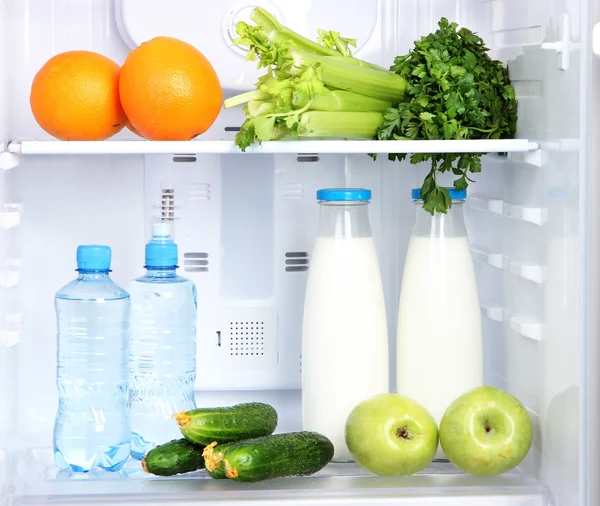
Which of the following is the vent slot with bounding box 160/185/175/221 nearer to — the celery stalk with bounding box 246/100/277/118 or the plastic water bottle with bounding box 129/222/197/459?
the plastic water bottle with bounding box 129/222/197/459

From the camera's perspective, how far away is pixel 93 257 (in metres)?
1.33

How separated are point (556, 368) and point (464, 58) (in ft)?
1.52

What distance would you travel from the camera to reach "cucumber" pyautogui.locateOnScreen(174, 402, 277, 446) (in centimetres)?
127

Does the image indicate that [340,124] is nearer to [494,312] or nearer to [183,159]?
[183,159]

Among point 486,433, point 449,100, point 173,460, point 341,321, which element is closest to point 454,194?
point 449,100

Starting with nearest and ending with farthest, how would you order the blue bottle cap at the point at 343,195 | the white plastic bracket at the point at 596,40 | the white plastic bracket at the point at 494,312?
the white plastic bracket at the point at 596,40 < the blue bottle cap at the point at 343,195 < the white plastic bracket at the point at 494,312

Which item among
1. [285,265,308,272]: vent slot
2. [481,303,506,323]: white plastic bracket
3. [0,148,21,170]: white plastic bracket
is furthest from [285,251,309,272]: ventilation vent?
[0,148,21,170]: white plastic bracket

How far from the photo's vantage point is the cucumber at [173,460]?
1258 millimetres

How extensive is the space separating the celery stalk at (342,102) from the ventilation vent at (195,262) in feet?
1.21

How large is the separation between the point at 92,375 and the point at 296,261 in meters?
0.38

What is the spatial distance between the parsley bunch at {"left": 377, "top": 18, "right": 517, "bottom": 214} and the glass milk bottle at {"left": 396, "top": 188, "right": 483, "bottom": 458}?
0.18 feet

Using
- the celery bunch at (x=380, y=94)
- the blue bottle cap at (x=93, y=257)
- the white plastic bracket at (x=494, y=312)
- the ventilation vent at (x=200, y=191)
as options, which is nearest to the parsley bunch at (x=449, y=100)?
the celery bunch at (x=380, y=94)

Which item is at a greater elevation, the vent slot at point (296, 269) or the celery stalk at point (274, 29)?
Result: the celery stalk at point (274, 29)

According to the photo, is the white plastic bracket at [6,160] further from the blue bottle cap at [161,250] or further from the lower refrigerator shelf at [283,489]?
the lower refrigerator shelf at [283,489]
